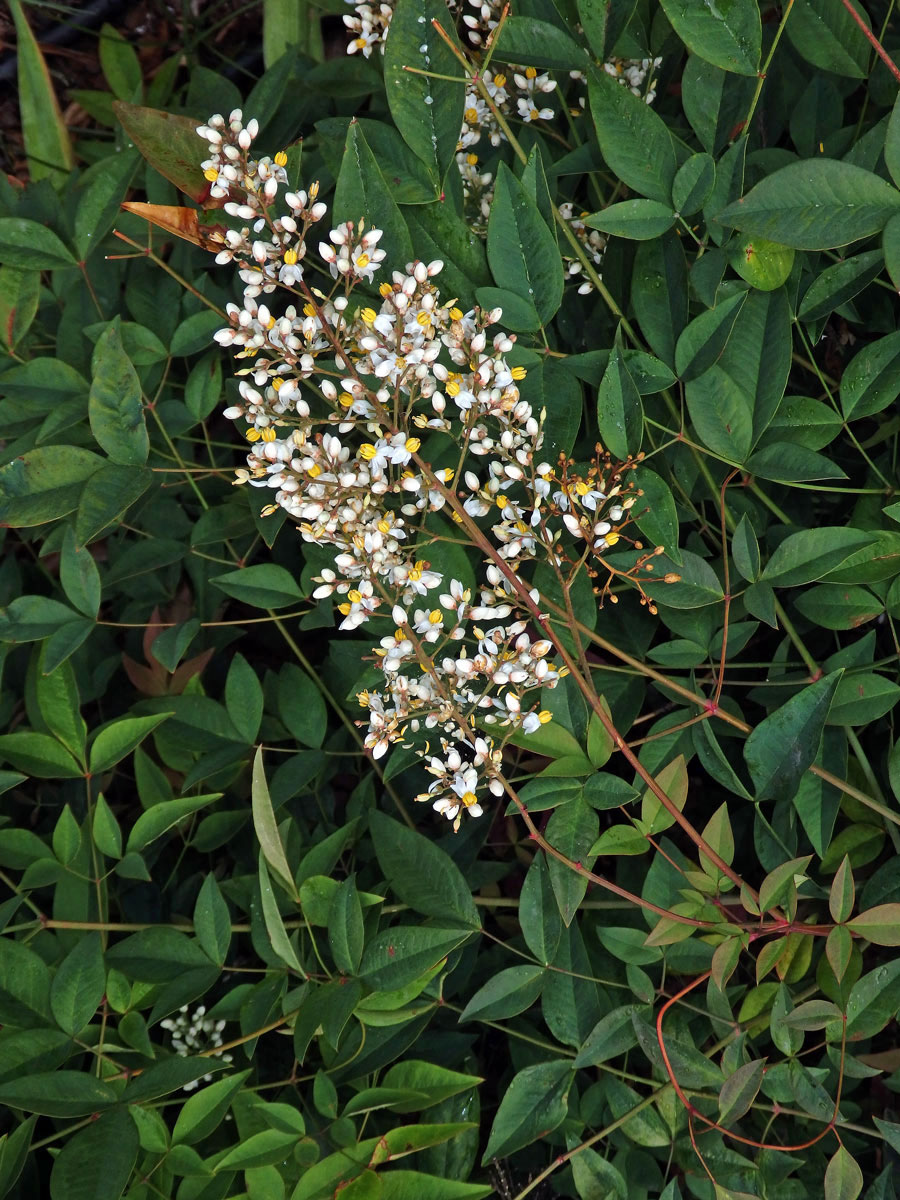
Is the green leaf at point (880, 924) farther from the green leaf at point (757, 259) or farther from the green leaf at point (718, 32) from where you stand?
the green leaf at point (718, 32)

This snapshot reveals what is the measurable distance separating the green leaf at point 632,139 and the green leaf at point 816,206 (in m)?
0.15

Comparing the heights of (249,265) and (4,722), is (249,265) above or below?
above

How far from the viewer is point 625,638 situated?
164 centimetres

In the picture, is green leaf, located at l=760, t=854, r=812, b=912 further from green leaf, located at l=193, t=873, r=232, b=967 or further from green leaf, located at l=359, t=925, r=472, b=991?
green leaf, located at l=193, t=873, r=232, b=967

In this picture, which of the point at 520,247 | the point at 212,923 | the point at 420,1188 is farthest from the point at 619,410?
the point at 420,1188

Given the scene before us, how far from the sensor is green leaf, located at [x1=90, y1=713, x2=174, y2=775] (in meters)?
1.61

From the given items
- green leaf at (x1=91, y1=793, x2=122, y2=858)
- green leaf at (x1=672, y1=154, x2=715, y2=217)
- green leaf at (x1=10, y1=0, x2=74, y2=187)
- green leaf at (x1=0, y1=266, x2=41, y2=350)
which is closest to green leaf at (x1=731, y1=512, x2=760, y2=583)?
green leaf at (x1=672, y1=154, x2=715, y2=217)

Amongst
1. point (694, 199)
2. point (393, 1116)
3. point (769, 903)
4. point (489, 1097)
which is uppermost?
point (694, 199)

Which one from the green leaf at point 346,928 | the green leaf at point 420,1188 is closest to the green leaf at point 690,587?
the green leaf at point 346,928

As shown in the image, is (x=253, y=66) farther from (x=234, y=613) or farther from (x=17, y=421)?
(x=234, y=613)

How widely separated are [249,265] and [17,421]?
67cm

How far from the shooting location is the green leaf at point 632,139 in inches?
53.4

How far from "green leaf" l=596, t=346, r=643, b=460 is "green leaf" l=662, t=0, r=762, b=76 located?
0.42m

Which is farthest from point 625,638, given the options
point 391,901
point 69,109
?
point 69,109
